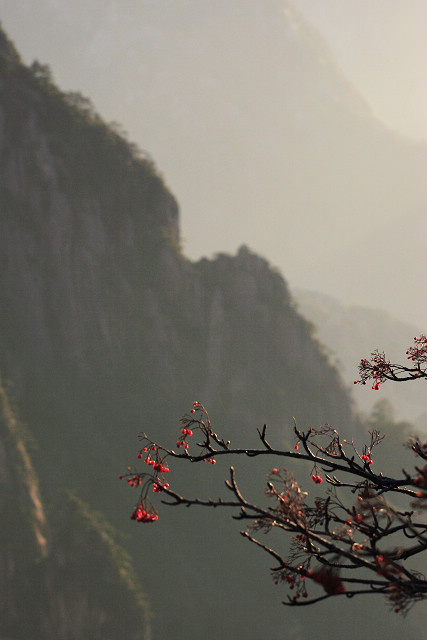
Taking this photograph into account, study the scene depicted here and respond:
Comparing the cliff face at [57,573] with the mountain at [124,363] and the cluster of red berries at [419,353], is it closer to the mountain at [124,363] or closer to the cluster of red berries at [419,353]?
the mountain at [124,363]

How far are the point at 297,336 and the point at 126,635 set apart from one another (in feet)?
125

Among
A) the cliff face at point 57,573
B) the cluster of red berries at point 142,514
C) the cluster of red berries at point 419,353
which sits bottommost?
the cluster of red berries at point 142,514

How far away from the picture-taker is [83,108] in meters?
60.8

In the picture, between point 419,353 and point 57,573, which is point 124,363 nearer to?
point 57,573

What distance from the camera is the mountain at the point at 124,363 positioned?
3865cm

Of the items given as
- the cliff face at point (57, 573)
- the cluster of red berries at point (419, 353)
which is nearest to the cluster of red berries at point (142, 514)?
the cluster of red berries at point (419, 353)

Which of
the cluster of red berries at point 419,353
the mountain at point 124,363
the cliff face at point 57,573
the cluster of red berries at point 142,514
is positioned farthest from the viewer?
the mountain at point 124,363

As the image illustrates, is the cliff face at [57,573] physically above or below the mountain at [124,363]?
below

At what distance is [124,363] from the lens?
54.9 metres

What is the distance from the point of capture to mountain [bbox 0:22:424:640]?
38653mm

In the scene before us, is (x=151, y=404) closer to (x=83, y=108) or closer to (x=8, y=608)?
(x=8, y=608)

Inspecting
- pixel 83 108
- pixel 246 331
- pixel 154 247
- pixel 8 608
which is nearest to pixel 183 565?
pixel 8 608

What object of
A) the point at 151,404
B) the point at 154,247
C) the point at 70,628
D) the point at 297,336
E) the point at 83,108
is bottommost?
the point at 70,628

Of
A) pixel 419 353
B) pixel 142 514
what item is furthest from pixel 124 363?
pixel 142 514
